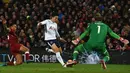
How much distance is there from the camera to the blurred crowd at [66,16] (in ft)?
79.9

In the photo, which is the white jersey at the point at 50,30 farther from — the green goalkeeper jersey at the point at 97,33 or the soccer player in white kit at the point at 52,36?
the green goalkeeper jersey at the point at 97,33

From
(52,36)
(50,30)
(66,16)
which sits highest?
(66,16)

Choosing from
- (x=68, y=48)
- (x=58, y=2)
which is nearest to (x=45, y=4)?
(x=58, y=2)

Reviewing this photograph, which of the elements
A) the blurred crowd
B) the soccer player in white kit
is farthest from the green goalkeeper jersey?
the blurred crowd

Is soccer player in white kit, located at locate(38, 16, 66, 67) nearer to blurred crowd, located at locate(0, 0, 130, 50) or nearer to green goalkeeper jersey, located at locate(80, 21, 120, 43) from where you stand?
green goalkeeper jersey, located at locate(80, 21, 120, 43)

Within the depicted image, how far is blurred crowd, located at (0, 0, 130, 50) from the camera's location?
958 inches

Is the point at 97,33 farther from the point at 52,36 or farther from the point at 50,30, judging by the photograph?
the point at 50,30

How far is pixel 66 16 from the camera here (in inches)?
1022

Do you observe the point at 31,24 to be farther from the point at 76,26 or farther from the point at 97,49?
the point at 97,49

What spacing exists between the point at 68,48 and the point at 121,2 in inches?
174

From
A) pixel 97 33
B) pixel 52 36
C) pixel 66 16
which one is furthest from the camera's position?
pixel 66 16

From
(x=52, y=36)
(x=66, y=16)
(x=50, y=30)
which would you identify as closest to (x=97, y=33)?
(x=52, y=36)

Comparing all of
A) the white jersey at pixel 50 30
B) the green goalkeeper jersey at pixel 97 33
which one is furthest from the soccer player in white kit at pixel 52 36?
the green goalkeeper jersey at pixel 97 33

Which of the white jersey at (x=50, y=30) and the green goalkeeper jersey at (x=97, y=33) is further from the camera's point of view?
the white jersey at (x=50, y=30)
